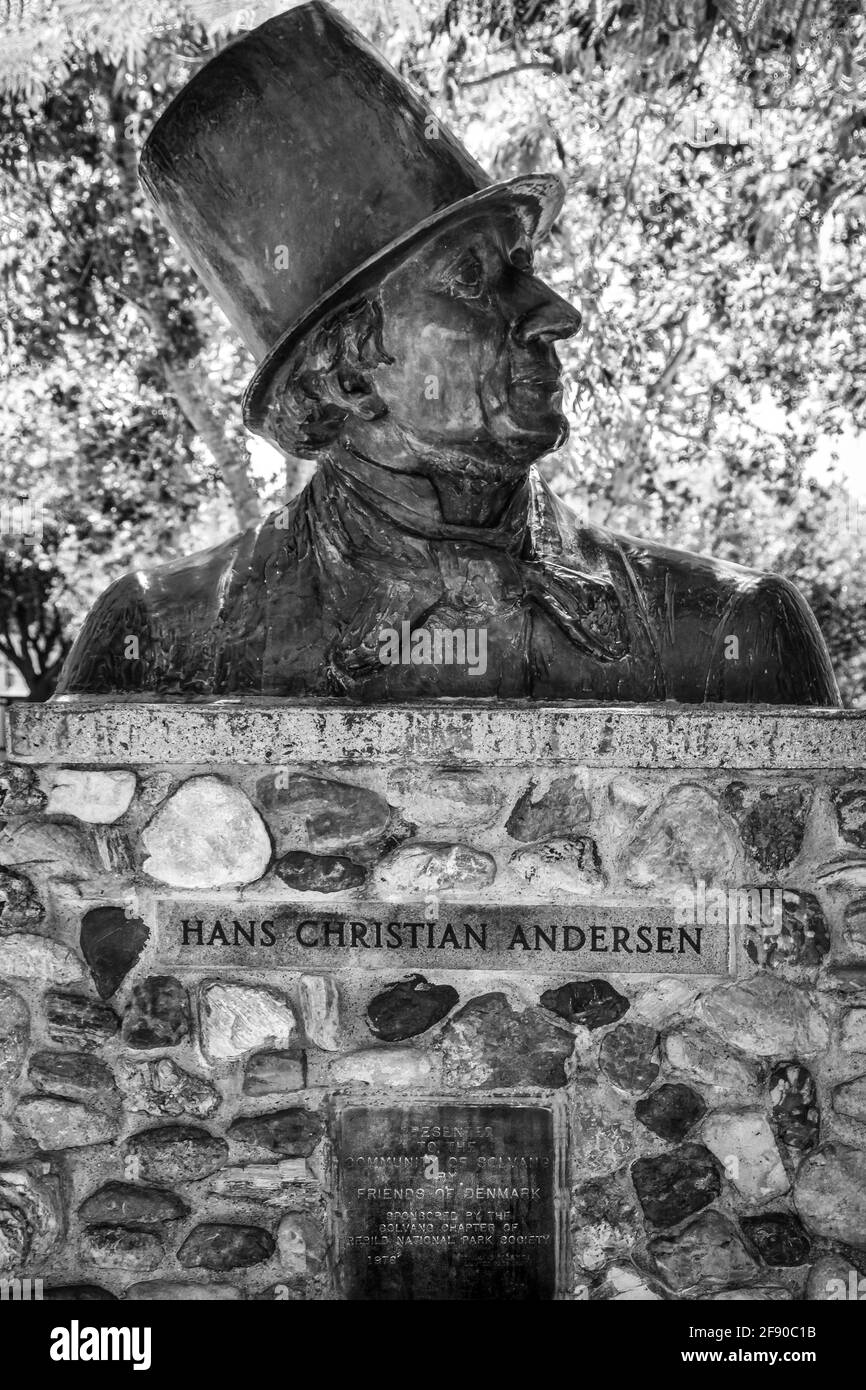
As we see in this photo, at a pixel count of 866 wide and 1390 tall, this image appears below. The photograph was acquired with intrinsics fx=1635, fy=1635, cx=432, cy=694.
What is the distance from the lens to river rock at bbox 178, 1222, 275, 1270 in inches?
145

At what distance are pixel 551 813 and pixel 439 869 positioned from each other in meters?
0.28

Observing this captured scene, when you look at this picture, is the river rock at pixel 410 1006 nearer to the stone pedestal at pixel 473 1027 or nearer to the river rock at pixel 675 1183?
the stone pedestal at pixel 473 1027

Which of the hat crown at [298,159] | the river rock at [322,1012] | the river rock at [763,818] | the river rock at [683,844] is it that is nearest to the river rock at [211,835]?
the river rock at [322,1012]

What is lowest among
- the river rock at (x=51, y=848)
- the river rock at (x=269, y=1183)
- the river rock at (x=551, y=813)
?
the river rock at (x=269, y=1183)

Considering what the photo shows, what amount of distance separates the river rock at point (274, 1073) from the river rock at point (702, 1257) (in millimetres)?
875

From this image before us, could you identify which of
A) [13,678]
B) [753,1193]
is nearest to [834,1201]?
[753,1193]

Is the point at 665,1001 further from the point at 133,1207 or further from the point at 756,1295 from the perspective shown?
the point at 133,1207

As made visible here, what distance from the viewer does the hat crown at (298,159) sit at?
3916mm

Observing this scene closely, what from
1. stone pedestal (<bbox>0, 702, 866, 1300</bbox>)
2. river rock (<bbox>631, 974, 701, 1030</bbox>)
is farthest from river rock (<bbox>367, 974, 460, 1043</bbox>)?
river rock (<bbox>631, 974, 701, 1030</bbox>)

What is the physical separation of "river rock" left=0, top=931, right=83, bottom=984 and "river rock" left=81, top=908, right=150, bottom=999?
0.14 ft

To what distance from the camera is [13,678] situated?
24.0 m

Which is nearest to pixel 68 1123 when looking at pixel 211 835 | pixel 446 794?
pixel 211 835

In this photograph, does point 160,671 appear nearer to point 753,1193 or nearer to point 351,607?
point 351,607

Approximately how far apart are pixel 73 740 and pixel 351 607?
74 cm
